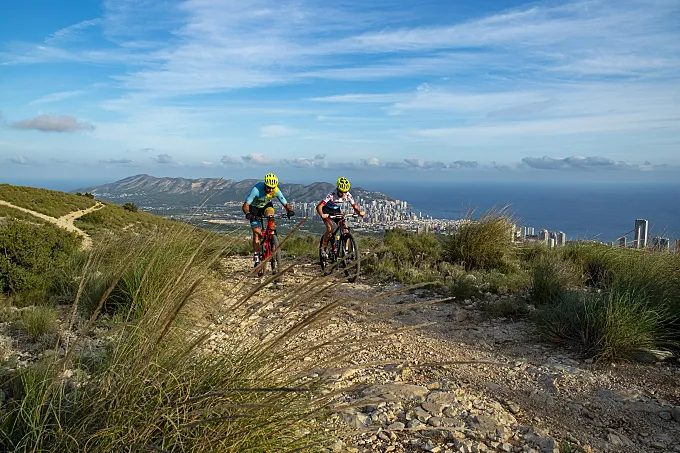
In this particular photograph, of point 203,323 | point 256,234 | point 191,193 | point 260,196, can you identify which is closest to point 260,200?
point 260,196

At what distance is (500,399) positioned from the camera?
370 cm

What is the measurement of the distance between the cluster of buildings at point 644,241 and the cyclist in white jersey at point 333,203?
4976 millimetres

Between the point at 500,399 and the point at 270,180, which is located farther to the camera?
the point at 270,180

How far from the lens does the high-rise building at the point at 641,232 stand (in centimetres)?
793

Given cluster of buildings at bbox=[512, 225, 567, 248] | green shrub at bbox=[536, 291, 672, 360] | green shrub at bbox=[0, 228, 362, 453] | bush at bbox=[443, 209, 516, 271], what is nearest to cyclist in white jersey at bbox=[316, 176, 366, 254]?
bush at bbox=[443, 209, 516, 271]

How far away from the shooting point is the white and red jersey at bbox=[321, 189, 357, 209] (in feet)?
28.8

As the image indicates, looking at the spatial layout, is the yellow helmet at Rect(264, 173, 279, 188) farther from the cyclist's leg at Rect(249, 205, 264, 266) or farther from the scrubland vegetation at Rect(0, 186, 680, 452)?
the scrubland vegetation at Rect(0, 186, 680, 452)

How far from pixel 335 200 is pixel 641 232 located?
5.57 metres

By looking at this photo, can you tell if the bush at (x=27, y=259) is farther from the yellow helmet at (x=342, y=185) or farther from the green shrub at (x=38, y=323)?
the yellow helmet at (x=342, y=185)

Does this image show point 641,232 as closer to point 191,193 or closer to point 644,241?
point 644,241

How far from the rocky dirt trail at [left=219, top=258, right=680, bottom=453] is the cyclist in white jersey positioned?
3.73 meters

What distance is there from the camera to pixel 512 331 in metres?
5.55

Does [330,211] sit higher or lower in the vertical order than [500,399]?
higher

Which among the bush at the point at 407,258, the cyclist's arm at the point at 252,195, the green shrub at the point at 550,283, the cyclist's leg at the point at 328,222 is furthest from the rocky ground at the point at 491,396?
the cyclist's leg at the point at 328,222
